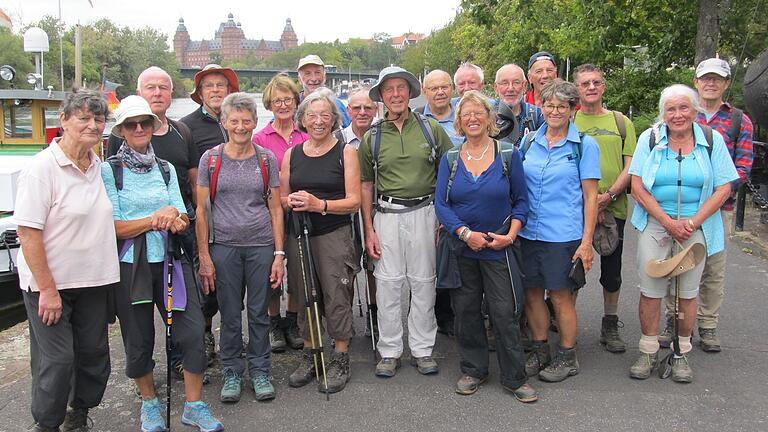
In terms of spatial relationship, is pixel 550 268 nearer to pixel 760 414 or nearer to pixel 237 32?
pixel 760 414

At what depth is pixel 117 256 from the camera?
11.9 feet

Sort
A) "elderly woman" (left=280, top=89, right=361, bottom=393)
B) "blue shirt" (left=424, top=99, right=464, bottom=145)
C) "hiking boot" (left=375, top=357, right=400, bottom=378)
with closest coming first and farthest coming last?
"elderly woman" (left=280, top=89, right=361, bottom=393) → "hiking boot" (left=375, top=357, right=400, bottom=378) → "blue shirt" (left=424, top=99, right=464, bottom=145)

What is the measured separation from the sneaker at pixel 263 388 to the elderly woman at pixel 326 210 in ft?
0.69

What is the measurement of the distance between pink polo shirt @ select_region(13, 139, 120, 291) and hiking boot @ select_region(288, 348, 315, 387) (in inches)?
56.5

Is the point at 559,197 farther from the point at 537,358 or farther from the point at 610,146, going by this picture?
the point at 537,358

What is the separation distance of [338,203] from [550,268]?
1.41 meters

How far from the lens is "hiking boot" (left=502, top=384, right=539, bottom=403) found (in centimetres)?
411

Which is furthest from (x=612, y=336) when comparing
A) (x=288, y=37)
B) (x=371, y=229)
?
(x=288, y=37)

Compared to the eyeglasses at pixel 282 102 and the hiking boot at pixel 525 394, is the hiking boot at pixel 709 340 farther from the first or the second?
the eyeglasses at pixel 282 102

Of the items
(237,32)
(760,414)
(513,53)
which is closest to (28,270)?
(760,414)

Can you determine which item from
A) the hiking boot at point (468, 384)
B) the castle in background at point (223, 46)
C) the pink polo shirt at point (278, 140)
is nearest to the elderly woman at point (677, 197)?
the hiking boot at point (468, 384)

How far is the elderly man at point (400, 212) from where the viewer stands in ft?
14.7

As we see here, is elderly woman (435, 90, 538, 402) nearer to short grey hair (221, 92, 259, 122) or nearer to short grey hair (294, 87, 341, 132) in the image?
short grey hair (294, 87, 341, 132)

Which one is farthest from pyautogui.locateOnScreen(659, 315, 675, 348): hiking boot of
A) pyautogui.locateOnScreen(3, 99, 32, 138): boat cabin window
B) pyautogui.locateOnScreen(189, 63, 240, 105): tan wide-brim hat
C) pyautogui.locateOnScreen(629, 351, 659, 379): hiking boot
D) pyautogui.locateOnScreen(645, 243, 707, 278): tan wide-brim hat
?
pyautogui.locateOnScreen(3, 99, 32, 138): boat cabin window
